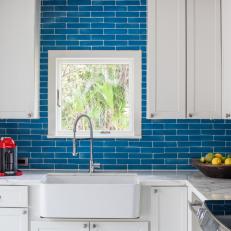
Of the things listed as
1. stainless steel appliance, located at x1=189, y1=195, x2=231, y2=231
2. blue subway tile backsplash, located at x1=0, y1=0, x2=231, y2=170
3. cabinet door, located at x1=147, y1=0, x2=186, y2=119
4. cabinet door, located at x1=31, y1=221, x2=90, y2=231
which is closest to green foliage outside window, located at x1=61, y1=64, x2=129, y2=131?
blue subway tile backsplash, located at x1=0, y1=0, x2=231, y2=170

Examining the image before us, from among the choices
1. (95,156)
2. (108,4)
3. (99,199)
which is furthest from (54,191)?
(108,4)

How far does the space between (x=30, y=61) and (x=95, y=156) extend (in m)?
1.03

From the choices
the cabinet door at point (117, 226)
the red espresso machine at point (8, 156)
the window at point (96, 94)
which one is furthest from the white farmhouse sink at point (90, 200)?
the window at point (96, 94)

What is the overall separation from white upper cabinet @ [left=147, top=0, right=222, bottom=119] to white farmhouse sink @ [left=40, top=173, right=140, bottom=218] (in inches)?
28.3

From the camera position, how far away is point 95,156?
3.79 meters

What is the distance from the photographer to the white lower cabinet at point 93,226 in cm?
316

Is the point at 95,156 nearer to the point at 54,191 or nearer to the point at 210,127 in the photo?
the point at 54,191

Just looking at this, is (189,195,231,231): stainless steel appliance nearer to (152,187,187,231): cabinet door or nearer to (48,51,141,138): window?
(152,187,187,231): cabinet door

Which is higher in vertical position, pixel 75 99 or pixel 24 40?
pixel 24 40

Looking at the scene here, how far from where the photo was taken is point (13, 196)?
3188 mm

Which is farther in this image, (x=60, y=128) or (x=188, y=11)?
(x=60, y=128)

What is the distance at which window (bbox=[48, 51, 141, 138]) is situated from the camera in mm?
3852

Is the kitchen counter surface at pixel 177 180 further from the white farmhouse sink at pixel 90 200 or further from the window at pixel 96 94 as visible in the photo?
the window at pixel 96 94

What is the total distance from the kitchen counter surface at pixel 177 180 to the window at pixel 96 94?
48 centimetres
